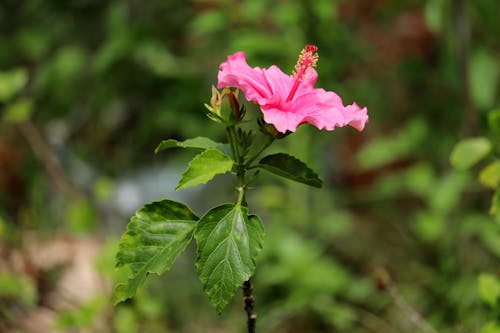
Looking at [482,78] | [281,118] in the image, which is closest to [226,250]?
[281,118]

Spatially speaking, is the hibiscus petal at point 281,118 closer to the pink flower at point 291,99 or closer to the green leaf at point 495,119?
the pink flower at point 291,99

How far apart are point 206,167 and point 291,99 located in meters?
0.14

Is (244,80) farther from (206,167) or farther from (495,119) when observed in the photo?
(495,119)

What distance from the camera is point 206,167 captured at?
0.72 metres

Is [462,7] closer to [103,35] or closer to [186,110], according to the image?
[186,110]

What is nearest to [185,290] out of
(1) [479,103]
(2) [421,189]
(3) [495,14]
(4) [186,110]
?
(4) [186,110]

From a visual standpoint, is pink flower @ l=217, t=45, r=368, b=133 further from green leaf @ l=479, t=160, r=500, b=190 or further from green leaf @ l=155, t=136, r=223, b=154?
green leaf @ l=479, t=160, r=500, b=190

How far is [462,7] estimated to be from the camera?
1.63m

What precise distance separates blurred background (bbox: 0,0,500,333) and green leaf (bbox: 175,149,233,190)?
723mm

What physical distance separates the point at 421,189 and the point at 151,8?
1.22 m

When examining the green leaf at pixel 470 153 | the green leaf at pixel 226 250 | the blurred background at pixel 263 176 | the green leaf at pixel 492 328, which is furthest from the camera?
the blurred background at pixel 263 176

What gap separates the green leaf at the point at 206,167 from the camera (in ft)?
2.31

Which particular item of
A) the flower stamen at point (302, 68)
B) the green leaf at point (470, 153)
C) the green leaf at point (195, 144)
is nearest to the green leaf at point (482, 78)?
the green leaf at point (470, 153)

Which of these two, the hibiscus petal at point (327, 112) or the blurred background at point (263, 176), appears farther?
the blurred background at point (263, 176)
